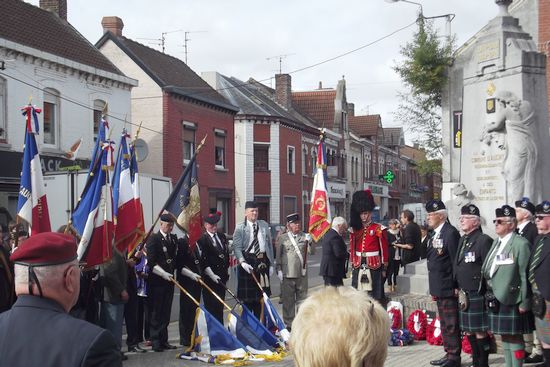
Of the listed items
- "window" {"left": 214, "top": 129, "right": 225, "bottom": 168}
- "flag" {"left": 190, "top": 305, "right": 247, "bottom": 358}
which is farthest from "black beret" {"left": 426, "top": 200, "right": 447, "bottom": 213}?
"window" {"left": 214, "top": 129, "right": 225, "bottom": 168}

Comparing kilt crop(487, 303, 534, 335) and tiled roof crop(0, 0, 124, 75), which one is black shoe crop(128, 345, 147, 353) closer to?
kilt crop(487, 303, 534, 335)

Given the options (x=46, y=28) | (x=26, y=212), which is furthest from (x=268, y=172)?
(x=26, y=212)

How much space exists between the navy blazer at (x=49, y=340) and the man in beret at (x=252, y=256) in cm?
789

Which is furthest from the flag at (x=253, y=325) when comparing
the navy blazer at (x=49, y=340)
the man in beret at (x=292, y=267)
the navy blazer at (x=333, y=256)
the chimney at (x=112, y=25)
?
the chimney at (x=112, y=25)

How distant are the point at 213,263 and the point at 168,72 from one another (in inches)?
977

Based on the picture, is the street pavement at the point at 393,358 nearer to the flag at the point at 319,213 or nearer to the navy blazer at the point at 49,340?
the flag at the point at 319,213

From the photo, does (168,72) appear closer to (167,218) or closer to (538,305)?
(167,218)

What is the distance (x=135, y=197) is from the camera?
10.3 m

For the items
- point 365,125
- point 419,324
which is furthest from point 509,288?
point 365,125

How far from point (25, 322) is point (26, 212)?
219 inches

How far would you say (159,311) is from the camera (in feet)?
32.0

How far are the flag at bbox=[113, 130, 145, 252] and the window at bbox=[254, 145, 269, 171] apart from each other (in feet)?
101

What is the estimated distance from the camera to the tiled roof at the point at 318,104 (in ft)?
176

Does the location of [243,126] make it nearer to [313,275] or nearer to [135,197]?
[313,275]
